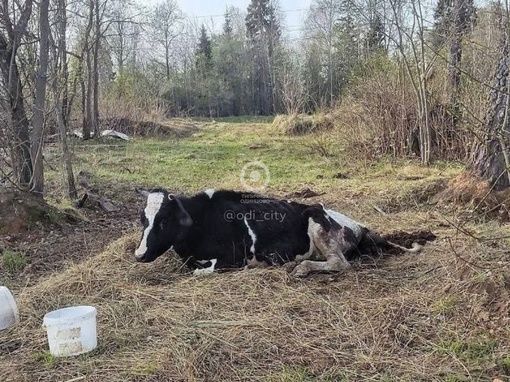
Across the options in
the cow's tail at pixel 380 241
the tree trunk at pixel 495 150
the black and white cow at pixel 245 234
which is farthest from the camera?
the tree trunk at pixel 495 150

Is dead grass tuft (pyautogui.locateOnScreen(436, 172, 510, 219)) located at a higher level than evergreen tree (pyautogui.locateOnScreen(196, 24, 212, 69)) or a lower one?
lower

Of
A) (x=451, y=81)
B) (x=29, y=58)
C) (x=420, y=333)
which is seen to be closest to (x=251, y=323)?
(x=420, y=333)

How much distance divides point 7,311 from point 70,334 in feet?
2.48

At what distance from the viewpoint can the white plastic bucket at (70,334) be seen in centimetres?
317

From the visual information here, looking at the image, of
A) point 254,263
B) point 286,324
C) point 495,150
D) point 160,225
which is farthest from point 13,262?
point 495,150

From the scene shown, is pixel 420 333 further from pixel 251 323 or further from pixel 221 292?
→ pixel 221 292

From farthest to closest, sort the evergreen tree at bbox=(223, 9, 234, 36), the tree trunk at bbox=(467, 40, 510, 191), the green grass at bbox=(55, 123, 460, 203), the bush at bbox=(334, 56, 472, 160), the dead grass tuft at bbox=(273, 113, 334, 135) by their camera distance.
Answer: the evergreen tree at bbox=(223, 9, 234, 36) < the dead grass tuft at bbox=(273, 113, 334, 135) < the bush at bbox=(334, 56, 472, 160) < the green grass at bbox=(55, 123, 460, 203) < the tree trunk at bbox=(467, 40, 510, 191)

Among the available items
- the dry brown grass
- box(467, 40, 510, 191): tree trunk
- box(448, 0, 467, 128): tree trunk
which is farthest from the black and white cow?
box(448, 0, 467, 128): tree trunk

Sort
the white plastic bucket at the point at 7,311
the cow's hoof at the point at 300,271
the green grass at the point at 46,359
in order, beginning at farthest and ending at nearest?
the cow's hoof at the point at 300,271 → the white plastic bucket at the point at 7,311 → the green grass at the point at 46,359

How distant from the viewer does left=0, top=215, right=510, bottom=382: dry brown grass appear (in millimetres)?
2963

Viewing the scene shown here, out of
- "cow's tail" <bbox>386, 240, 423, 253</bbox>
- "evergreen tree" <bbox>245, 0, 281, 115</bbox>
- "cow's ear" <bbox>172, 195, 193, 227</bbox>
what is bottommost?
"cow's tail" <bbox>386, 240, 423, 253</bbox>

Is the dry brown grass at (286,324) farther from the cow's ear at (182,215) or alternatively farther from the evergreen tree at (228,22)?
the evergreen tree at (228,22)

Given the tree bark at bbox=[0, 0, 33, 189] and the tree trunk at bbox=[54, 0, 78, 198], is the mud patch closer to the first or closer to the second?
the tree bark at bbox=[0, 0, 33, 189]

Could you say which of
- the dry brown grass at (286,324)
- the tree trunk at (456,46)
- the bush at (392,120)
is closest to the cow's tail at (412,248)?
the dry brown grass at (286,324)
